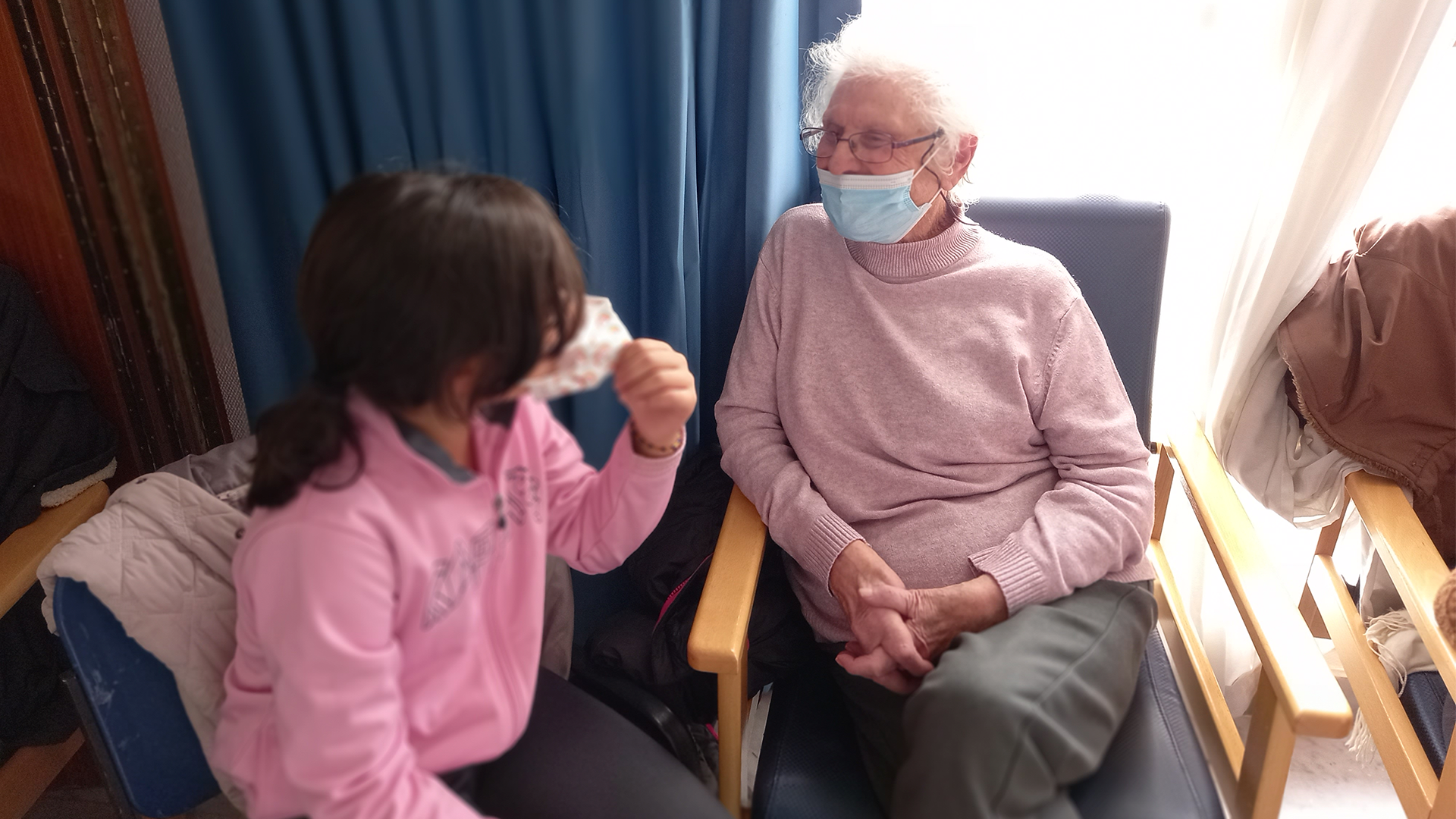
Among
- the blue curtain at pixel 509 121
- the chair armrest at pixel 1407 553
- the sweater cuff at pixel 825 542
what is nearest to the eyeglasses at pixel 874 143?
the blue curtain at pixel 509 121

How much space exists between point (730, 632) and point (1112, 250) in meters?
0.92

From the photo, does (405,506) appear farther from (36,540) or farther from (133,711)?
(36,540)

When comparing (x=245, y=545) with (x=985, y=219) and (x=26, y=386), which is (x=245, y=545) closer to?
(x=26, y=386)

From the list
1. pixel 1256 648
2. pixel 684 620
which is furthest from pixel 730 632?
pixel 1256 648

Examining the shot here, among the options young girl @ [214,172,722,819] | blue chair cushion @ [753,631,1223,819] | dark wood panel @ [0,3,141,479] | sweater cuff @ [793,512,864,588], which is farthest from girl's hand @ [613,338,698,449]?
dark wood panel @ [0,3,141,479]

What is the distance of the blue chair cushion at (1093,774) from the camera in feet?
3.86

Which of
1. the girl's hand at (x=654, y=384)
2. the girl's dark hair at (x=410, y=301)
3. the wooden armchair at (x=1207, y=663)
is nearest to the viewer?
the girl's dark hair at (x=410, y=301)

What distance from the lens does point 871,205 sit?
54.8 inches

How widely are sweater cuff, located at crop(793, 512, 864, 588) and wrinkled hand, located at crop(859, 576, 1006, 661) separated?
9 cm

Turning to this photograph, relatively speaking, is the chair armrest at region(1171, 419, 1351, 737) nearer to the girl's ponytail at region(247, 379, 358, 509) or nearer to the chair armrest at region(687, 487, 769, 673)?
the chair armrest at region(687, 487, 769, 673)

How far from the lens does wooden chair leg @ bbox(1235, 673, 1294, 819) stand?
1.13m

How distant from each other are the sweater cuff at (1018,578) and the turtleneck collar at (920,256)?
44cm

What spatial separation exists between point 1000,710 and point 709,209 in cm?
89

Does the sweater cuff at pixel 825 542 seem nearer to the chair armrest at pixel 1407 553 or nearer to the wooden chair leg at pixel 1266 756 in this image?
the wooden chair leg at pixel 1266 756
